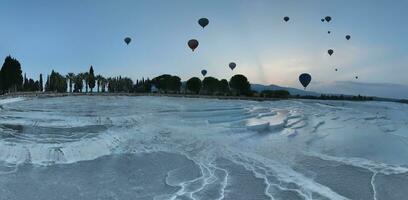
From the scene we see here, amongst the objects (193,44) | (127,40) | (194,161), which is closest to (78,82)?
(127,40)

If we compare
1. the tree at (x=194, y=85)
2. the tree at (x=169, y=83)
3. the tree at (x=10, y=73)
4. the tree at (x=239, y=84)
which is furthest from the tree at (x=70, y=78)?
the tree at (x=239, y=84)

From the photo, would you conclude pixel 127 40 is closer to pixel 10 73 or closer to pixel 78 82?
pixel 10 73

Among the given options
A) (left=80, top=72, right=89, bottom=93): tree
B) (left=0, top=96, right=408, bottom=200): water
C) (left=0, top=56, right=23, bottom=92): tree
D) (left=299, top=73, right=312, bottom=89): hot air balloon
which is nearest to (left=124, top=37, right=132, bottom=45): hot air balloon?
(left=299, top=73, right=312, bottom=89): hot air balloon

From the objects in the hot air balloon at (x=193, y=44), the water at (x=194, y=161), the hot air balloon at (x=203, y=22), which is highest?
the hot air balloon at (x=203, y=22)

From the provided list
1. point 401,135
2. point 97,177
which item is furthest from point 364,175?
point 401,135

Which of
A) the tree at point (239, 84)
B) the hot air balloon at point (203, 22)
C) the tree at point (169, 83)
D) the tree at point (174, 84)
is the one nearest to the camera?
the hot air balloon at point (203, 22)

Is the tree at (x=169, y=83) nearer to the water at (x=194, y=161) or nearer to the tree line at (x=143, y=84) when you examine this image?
the tree line at (x=143, y=84)
